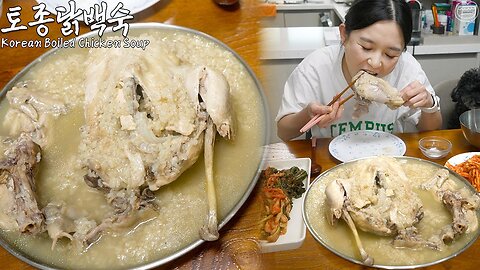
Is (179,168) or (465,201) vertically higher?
(179,168)

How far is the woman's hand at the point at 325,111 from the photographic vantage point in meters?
0.86

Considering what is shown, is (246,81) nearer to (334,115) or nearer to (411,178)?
(334,115)

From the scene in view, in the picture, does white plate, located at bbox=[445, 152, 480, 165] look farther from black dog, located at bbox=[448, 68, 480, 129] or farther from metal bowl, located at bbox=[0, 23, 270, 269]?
metal bowl, located at bbox=[0, 23, 270, 269]

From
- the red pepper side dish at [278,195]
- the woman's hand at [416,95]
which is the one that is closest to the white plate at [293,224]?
the red pepper side dish at [278,195]

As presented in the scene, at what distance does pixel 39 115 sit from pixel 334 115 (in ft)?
1.85

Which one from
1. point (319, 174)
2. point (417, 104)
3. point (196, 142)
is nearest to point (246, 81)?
point (196, 142)

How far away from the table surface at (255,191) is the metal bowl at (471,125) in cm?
5

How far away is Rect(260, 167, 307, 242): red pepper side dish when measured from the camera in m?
0.71

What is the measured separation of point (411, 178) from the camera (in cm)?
88

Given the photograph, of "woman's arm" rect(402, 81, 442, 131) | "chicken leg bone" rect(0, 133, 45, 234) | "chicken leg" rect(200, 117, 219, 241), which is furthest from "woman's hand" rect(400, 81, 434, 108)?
"chicken leg bone" rect(0, 133, 45, 234)

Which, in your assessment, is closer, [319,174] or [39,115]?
[39,115]

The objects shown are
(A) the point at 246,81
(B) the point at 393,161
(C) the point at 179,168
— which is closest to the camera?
(C) the point at 179,168

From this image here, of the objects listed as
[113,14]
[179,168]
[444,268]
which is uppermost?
[113,14]

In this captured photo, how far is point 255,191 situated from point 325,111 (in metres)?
0.29
